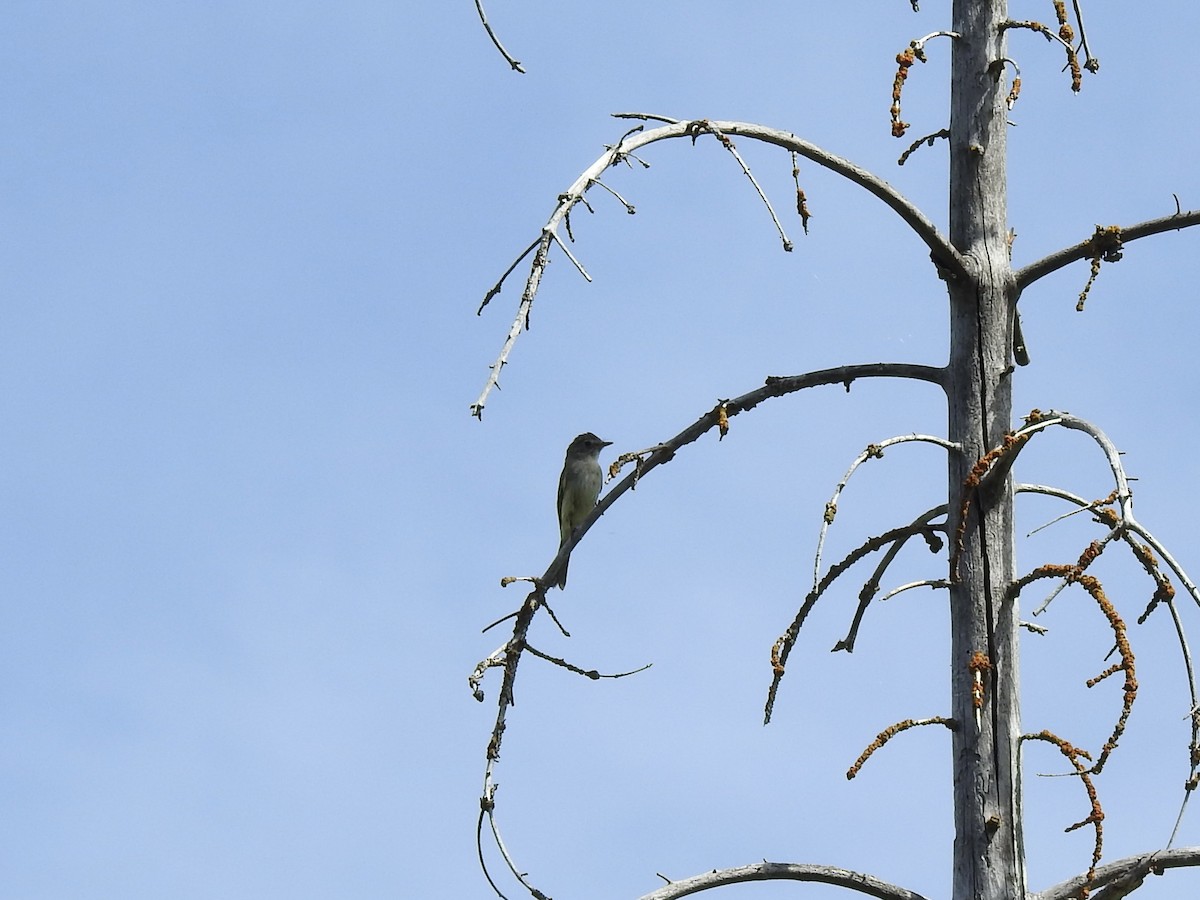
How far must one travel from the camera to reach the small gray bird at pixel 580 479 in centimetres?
1348

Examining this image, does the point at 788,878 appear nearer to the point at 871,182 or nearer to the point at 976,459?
the point at 976,459

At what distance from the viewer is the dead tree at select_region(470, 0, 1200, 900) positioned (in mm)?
5879

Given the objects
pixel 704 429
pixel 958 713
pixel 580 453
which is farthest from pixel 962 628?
pixel 580 453

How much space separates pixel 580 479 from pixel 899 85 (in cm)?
757

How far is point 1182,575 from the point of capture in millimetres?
5684

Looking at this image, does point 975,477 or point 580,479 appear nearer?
point 975,477

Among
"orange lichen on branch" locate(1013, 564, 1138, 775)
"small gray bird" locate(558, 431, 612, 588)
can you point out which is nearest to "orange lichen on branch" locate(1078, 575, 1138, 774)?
"orange lichen on branch" locate(1013, 564, 1138, 775)

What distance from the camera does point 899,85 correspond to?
6156 millimetres

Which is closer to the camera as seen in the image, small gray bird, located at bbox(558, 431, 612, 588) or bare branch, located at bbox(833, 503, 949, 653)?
bare branch, located at bbox(833, 503, 949, 653)

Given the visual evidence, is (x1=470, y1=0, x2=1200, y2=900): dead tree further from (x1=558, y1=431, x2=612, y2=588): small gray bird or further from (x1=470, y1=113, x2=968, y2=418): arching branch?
(x1=558, y1=431, x2=612, y2=588): small gray bird

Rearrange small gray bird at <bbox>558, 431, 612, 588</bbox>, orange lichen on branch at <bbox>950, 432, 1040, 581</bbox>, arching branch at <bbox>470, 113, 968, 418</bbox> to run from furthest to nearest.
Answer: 1. small gray bird at <bbox>558, 431, 612, 588</bbox>
2. orange lichen on branch at <bbox>950, 432, 1040, 581</bbox>
3. arching branch at <bbox>470, 113, 968, 418</bbox>

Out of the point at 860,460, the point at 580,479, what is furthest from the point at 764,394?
the point at 580,479

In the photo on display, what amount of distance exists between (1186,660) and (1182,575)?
0.32m

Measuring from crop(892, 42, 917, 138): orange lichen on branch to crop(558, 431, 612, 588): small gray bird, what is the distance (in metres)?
7.50
